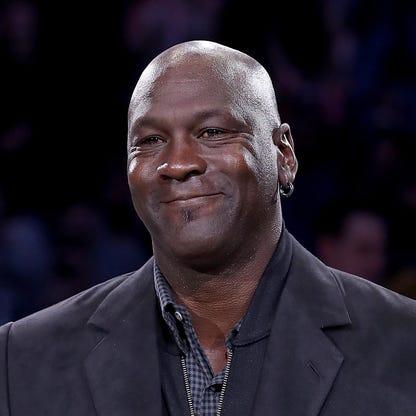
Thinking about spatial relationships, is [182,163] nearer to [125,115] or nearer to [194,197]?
[194,197]

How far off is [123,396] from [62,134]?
6.54 ft

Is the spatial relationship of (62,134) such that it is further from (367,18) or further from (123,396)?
(123,396)

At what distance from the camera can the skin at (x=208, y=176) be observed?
5.48 ft

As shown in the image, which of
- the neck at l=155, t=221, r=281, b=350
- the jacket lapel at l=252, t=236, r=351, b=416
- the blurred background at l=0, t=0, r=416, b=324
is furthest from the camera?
the blurred background at l=0, t=0, r=416, b=324

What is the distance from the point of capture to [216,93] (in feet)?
5.59

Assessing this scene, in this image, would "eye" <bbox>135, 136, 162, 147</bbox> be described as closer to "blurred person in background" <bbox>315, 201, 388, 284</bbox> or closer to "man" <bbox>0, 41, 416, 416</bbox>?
"man" <bbox>0, 41, 416, 416</bbox>

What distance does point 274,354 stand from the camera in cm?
167

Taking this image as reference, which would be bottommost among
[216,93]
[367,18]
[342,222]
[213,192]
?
[342,222]

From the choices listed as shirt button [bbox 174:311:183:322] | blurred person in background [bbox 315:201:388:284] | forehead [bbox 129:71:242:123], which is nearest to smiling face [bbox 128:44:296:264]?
forehead [bbox 129:71:242:123]

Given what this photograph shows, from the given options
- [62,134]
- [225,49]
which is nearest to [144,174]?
[225,49]

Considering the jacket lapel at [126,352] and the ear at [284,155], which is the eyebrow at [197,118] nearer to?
the ear at [284,155]

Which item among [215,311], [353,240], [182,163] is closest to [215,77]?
[182,163]

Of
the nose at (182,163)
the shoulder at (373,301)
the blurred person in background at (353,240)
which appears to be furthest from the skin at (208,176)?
the blurred person in background at (353,240)

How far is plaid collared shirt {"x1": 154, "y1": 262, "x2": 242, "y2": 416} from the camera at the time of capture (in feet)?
5.55
